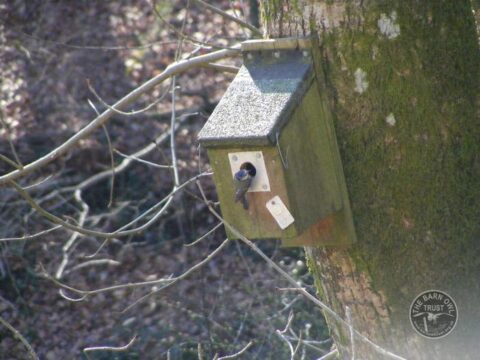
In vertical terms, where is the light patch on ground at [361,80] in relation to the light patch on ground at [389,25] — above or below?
below

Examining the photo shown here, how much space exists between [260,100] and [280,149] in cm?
18

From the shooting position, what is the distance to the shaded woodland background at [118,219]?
581cm

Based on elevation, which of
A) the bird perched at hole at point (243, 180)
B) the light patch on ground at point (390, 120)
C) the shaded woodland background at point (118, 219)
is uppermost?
the light patch on ground at point (390, 120)

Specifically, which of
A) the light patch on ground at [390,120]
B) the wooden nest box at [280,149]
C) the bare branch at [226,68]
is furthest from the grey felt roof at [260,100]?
the bare branch at [226,68]

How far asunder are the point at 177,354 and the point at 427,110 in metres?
3.27

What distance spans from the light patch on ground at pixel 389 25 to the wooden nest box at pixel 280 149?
8.5 inches

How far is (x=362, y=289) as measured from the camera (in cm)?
280

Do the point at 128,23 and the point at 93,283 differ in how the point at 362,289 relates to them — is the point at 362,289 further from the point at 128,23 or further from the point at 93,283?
the point at 128,23

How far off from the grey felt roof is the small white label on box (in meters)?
0.18

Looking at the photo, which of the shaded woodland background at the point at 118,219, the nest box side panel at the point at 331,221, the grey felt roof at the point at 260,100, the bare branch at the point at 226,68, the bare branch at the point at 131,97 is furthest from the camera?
the shaded woodland background at the point at 118,219

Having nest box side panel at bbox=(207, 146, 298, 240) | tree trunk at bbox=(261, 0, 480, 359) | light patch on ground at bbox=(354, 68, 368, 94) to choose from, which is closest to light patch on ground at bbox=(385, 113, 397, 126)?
tree trunk at bbox=(261, 0, 480, 359)

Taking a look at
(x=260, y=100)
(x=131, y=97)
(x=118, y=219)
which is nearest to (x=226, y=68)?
(x=131, y=97)

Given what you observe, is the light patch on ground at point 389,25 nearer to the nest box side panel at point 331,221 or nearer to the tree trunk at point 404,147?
the tree trunk at point 404,147

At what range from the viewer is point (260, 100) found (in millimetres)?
2619
